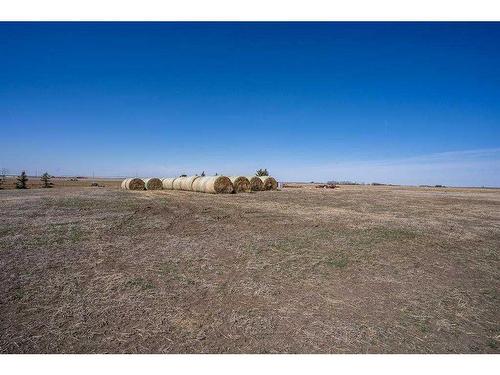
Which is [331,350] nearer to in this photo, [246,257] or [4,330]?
[246,257]

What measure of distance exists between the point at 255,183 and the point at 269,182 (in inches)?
112

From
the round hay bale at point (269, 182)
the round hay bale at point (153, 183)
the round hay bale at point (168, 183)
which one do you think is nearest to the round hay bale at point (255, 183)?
the round hay bale at point (269, 182)

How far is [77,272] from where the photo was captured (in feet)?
20.7

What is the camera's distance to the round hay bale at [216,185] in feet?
89.5

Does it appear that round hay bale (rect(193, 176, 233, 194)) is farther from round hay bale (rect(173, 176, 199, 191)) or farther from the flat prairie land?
the flat prairie land

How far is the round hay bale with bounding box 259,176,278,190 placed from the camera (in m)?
34.8

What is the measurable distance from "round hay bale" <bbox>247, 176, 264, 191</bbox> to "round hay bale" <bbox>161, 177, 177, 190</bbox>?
359 inches

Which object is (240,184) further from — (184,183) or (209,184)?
(184,183)

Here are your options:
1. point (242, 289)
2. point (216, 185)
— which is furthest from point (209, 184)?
point (242, 289)

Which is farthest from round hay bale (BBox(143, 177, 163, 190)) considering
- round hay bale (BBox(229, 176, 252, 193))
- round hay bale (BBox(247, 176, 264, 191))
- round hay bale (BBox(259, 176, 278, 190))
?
round hay bale (BBox(259, 176, 278, 190))

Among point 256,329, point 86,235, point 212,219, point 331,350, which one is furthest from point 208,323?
point 212,219

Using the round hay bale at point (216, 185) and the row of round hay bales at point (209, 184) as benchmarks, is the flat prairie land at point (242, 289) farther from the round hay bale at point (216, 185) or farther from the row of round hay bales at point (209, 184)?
the row of round hay bales at point (209, 184)

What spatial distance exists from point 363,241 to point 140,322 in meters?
7.00

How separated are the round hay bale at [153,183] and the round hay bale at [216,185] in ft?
28.0
